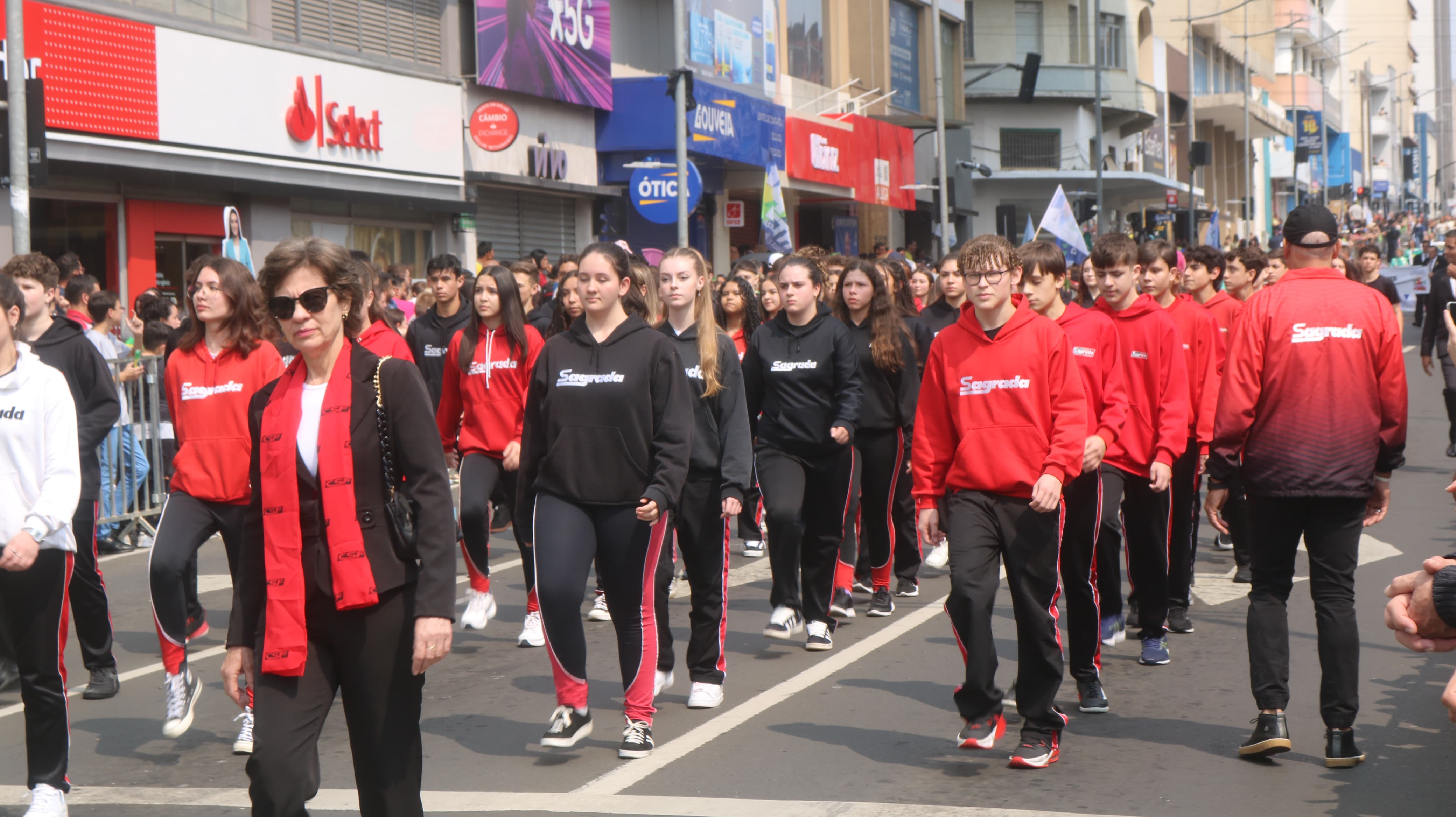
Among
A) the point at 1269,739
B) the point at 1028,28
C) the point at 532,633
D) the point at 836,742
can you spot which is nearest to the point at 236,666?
the point at 836,742

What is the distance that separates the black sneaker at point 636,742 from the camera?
6297 millimetres

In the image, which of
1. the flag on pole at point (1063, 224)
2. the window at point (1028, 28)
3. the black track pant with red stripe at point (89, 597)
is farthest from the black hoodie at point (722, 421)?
the window at point (1028, 28)

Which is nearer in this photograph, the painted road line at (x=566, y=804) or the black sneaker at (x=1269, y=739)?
the painted road line at (x=566, y=804)

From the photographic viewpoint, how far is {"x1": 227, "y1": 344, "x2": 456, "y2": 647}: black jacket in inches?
164

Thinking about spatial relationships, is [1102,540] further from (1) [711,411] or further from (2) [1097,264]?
(1) [711,411]

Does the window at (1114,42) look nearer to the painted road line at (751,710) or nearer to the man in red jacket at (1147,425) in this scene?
the painted road line at (751,710)

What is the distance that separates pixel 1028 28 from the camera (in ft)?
177

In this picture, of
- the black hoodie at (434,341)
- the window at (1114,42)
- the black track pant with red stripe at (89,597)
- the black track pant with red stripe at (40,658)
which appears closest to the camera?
the black track pant with red stripe at (40,658)

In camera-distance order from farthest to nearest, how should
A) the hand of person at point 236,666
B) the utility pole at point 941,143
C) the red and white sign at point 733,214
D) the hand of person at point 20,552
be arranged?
the utility pole at point 941,143 < the red and white sign at point 733,214 < the hand of person at point 20,552 < the hand of person at point 236,666

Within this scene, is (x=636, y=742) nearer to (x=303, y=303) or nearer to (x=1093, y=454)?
(x=1093, y=454)

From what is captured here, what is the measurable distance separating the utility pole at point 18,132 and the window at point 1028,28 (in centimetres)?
4374

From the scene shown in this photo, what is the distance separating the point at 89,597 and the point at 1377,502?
5.64 meters

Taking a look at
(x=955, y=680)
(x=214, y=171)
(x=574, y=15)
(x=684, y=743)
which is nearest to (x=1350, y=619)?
(x=955, y=680)

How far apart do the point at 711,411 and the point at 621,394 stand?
46.5 inches
